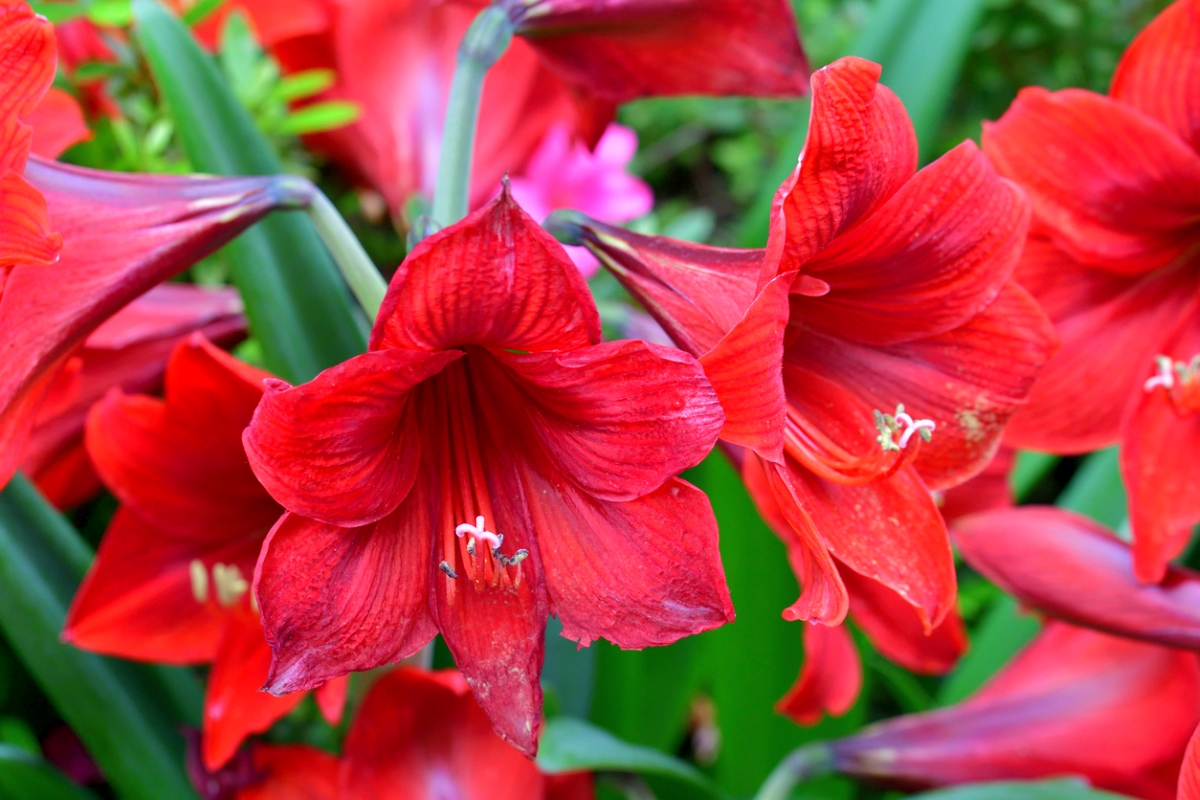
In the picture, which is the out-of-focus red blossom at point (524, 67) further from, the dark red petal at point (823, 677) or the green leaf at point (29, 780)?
the green leaf at point (29, 780)

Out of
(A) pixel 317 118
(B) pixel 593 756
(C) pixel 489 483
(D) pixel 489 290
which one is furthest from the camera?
(A) pixel 317 118

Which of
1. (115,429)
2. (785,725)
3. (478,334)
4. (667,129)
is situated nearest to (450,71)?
(115,429)

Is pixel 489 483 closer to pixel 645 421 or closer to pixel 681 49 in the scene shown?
pixel 645 421

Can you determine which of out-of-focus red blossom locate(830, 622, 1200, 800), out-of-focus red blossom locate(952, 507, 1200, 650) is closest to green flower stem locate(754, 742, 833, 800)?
out-of-focus red blossom locate(830, 622, 1200, 800)

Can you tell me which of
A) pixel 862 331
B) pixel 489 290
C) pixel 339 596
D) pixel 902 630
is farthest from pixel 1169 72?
pixel 339 596

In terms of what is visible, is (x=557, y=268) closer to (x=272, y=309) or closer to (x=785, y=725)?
(x=272, y=309)

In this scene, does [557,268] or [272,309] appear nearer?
[557,268]
